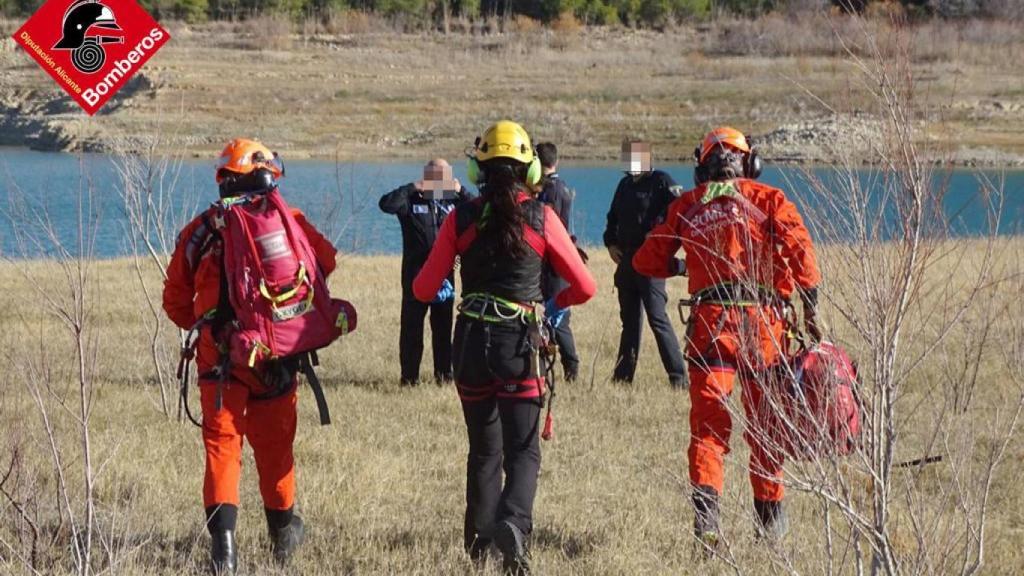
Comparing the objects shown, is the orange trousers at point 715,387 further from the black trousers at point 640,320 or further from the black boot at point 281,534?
the black trousers at point 640,320

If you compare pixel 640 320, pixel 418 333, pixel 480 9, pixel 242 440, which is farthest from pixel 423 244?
pixel 480 9

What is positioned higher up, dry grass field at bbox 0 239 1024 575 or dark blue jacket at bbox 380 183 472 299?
dark blue jacket at bbox 380 183 472 299

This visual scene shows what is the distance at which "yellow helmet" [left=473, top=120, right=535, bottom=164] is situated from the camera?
5.06 metres

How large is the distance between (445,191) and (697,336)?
352cm

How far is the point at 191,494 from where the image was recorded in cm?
666

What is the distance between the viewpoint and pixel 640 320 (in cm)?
958

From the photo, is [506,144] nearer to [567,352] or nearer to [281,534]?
[281,534]

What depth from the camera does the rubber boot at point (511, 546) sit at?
514 centimetres

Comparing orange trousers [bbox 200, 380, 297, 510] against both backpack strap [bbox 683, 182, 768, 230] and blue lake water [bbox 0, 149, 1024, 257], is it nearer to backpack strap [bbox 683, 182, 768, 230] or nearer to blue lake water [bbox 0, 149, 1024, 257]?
blue lake water [bbox 0, 149, 1024, 257]

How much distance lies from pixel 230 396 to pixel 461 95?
62309 millimetres

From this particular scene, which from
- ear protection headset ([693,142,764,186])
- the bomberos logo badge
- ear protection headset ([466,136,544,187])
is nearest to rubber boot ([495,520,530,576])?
ear protection headset ([466,136,544,187])

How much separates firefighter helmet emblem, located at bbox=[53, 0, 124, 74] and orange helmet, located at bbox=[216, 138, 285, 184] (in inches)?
611

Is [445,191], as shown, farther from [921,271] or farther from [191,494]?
[921,271]

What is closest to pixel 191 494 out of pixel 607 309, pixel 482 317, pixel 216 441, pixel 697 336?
pixel 216 441
